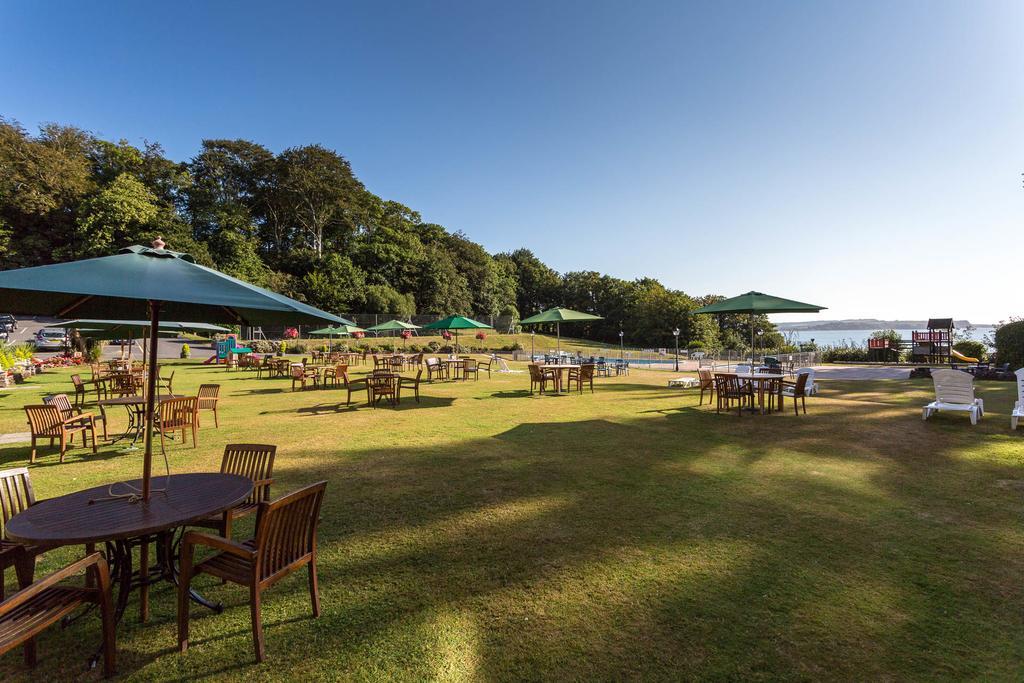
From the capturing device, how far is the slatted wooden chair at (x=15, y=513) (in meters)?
2.76

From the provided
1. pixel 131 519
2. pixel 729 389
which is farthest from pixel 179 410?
pixel 729 389

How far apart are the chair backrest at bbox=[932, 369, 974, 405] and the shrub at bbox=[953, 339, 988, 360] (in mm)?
21762

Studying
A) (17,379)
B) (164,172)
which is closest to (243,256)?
(164,172)

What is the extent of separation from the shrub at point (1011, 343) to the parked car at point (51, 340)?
4956 cm

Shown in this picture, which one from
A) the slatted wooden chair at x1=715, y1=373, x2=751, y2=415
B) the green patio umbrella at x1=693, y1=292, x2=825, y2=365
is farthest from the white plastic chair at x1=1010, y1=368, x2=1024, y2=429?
the slatted wooden chair at x1=715, y1=373, x2=751, y2=415

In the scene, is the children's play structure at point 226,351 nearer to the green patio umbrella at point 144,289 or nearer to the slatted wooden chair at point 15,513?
the slatted wooden chair at point 15,513

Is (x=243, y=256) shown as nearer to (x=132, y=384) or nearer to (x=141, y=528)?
(x=132, y=384)

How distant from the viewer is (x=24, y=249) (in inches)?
1857

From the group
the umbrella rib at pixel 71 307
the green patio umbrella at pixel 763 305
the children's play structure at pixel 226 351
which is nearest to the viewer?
the umbrella rib at pixel 71 307

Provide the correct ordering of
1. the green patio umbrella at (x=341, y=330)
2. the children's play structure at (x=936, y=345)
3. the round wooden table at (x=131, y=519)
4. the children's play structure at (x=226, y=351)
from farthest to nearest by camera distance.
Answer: the children's play structure at (x=226, y=351) < the children's play structure at (x=936, y=345) < the green patio umbrella at (x=341, y=330) < the round wooden table at (x=131, y=519)

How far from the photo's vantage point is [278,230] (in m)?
63.5

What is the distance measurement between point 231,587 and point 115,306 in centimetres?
252

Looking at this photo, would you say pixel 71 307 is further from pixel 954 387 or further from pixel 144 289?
pixel 954 387

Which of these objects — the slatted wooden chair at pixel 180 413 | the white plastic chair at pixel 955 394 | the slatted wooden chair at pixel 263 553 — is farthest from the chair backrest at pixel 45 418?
the white plastic chair at pixel 955 394
